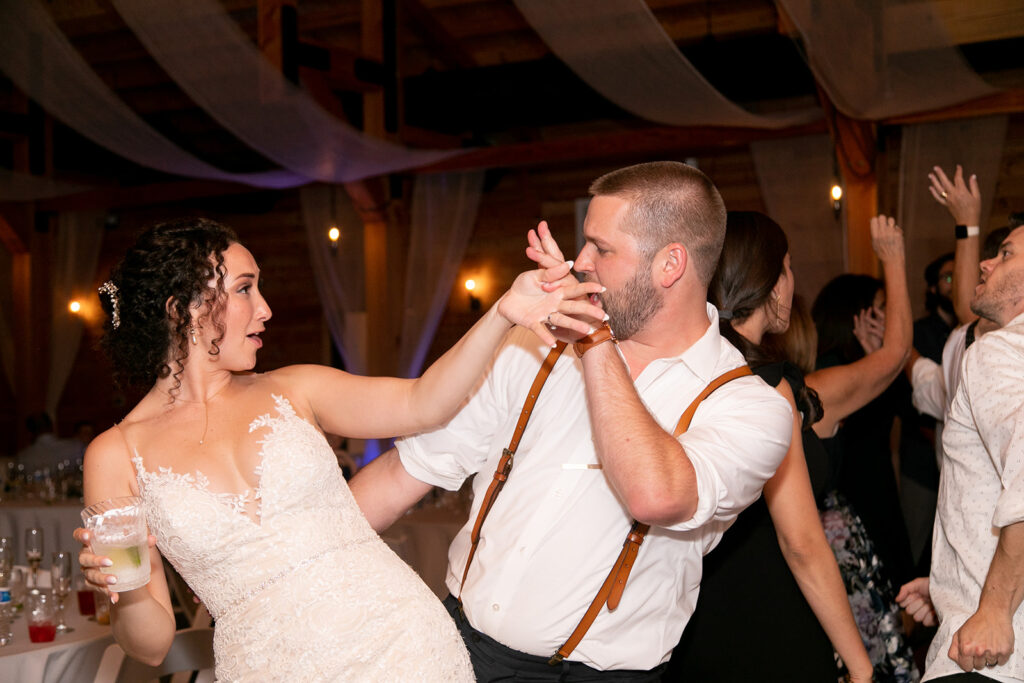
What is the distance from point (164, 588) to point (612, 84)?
4.35m

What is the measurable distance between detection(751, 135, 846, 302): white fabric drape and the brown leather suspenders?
5.32m

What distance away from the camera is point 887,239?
309 centimetres


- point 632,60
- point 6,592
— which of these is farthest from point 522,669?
point 632,60

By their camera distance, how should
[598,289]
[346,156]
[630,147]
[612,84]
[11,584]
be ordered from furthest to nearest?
[630,147], [346,156], [612,84], [11,584], [598,289]

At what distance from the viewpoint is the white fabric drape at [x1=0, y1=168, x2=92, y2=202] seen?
7.78 metres

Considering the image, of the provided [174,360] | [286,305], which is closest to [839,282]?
[174,360]

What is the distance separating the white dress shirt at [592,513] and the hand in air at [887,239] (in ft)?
4.72

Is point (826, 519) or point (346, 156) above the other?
point (346, 156)

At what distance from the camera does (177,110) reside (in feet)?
35.4

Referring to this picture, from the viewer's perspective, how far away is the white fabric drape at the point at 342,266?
8.70 metres

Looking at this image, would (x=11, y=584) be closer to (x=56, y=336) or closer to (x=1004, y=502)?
(x=1004, y=502)

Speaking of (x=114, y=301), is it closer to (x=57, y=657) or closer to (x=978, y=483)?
(x=57, y=657)

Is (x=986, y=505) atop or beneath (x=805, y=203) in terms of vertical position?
beneath

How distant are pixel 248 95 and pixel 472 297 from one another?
4246mm
